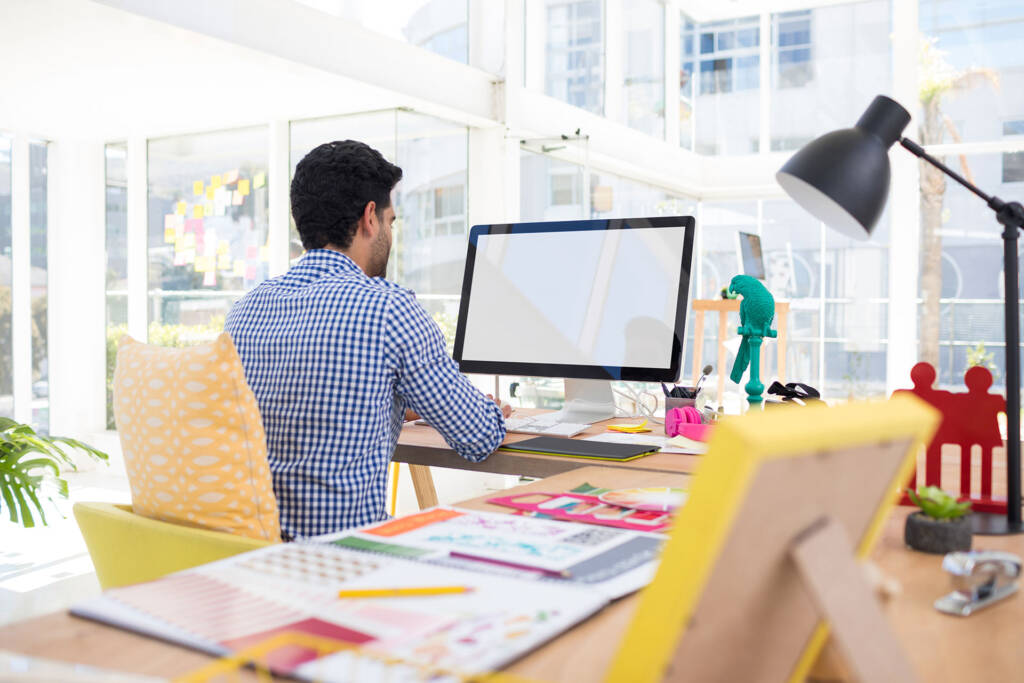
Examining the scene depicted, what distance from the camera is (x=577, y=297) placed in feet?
7.17

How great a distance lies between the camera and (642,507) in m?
1.30

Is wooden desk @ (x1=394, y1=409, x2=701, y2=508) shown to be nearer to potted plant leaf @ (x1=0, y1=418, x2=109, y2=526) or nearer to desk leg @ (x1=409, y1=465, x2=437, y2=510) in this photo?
desk leg @ (x1=409, y1=465, x2=437, y2=510)

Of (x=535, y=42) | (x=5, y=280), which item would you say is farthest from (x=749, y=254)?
(x=5, y=280)

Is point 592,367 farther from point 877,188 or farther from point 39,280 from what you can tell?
point 39,280

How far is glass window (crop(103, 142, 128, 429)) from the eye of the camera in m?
6.17

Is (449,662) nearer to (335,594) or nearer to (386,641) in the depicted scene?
(386,641)

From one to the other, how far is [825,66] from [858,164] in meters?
8.30

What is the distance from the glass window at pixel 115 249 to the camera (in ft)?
20.2

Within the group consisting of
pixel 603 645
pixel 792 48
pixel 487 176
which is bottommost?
pixel 603 645

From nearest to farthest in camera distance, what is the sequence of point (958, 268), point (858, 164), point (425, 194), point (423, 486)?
point (858, 164), point (423, 486), point (425, 194), point (958, 268)

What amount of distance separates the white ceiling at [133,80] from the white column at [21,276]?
239 mm

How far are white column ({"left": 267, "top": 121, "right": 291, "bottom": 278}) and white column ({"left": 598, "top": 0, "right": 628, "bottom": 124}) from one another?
2.72m

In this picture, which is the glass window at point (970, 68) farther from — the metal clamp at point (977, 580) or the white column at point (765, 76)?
the metal clamp at point (977, 580)

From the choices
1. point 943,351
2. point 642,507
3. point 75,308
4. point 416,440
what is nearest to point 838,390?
point 943,351
